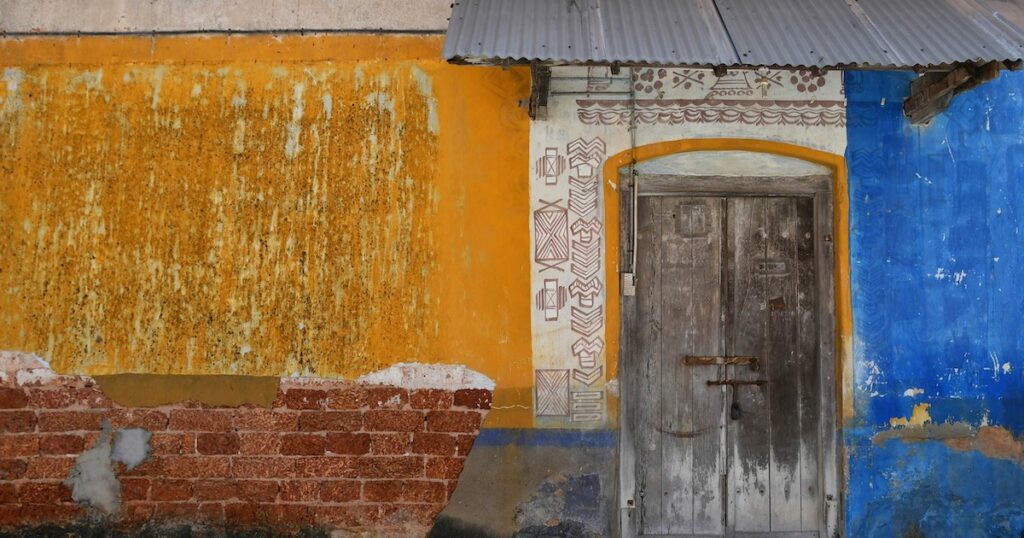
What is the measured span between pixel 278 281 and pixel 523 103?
6.04 ft

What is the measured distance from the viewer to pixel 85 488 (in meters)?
3.97

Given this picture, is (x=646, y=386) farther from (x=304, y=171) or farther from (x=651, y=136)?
(x=304, y=171)

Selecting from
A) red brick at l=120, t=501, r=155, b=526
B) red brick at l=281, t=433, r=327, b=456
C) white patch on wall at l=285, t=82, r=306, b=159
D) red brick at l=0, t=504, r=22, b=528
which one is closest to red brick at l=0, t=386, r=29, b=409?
red brick at l=0, t=504, r=22, b=528

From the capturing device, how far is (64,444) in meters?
3.98

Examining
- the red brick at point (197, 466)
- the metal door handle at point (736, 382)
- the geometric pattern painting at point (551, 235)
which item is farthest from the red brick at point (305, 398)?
the metal door handle at point (736, 382)

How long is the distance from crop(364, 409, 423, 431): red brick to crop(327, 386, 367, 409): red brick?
81 millimetres

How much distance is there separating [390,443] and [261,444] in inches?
30.5

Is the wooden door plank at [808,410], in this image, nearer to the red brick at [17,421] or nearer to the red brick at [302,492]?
the red brick at [302,492]

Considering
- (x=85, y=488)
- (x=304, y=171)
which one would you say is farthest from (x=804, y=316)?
(x=85, y=488)

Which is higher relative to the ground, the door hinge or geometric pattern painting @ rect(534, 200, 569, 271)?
geometric pattern painting @ rect(534, 200, 569, 271)

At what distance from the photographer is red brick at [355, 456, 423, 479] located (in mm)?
3961

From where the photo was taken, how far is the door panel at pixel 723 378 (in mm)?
4121

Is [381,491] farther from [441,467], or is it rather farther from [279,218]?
[279,218]

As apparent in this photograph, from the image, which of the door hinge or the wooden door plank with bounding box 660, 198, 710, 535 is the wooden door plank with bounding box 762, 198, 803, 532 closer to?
the wooden door plank with bounding box 660, 198, 710, 535
